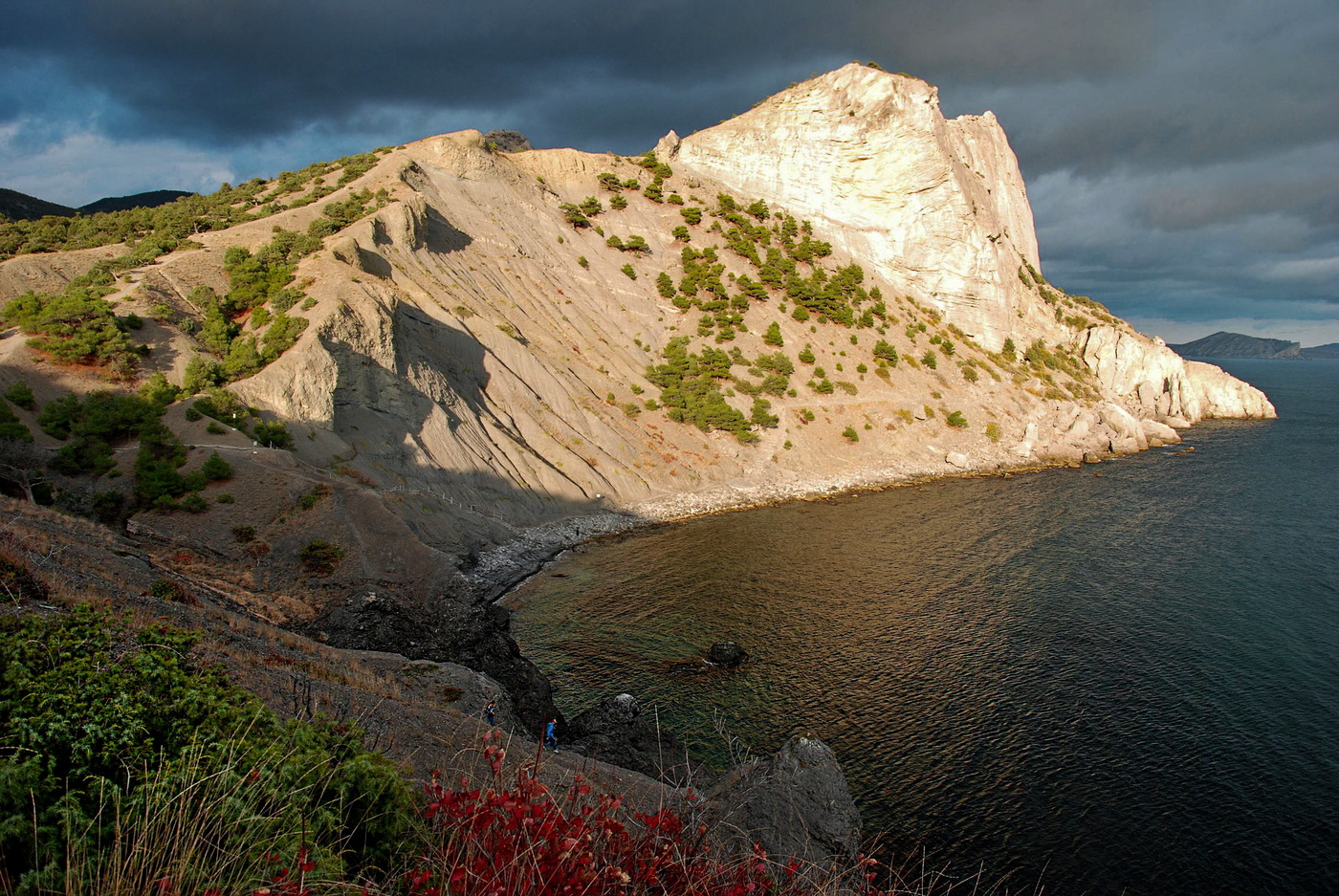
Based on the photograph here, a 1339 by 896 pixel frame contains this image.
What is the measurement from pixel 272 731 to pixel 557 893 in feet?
11.3

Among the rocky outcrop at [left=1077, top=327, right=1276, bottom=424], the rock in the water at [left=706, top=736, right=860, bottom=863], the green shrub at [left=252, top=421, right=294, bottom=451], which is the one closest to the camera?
the rock in the water at [left=706, top=736, right=860, bottom=863]

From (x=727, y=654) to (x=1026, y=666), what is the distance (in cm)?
1090

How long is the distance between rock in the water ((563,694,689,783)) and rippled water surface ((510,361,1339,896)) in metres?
1.75

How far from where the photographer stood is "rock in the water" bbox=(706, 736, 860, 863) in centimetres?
1204

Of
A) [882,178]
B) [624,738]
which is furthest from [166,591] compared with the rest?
[882,178]

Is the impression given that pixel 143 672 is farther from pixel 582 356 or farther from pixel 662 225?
pixel 662 225

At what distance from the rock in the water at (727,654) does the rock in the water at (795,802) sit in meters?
10.3

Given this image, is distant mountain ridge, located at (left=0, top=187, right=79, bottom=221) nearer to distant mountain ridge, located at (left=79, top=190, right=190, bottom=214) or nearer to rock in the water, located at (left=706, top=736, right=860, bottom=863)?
distant mountain ridge, located at (left=79, top=190, right=190, bottom=214)

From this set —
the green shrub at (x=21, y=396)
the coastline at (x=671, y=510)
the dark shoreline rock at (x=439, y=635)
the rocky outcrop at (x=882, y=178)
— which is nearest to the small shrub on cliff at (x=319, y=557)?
the dark shoreline rock at (x=439, y=635)

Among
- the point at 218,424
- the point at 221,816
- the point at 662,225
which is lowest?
the point at 221,816

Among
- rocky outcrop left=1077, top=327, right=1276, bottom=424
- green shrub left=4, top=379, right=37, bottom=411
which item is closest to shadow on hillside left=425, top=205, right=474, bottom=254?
green shrub left=4, top=379, right=37, bottom=411

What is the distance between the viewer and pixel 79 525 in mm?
20391

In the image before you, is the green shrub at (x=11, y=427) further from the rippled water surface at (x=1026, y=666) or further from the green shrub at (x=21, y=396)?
the rippled water surface at (x=1026, y=666)

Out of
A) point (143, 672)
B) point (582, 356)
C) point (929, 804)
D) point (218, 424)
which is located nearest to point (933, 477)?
point (582, 356)
